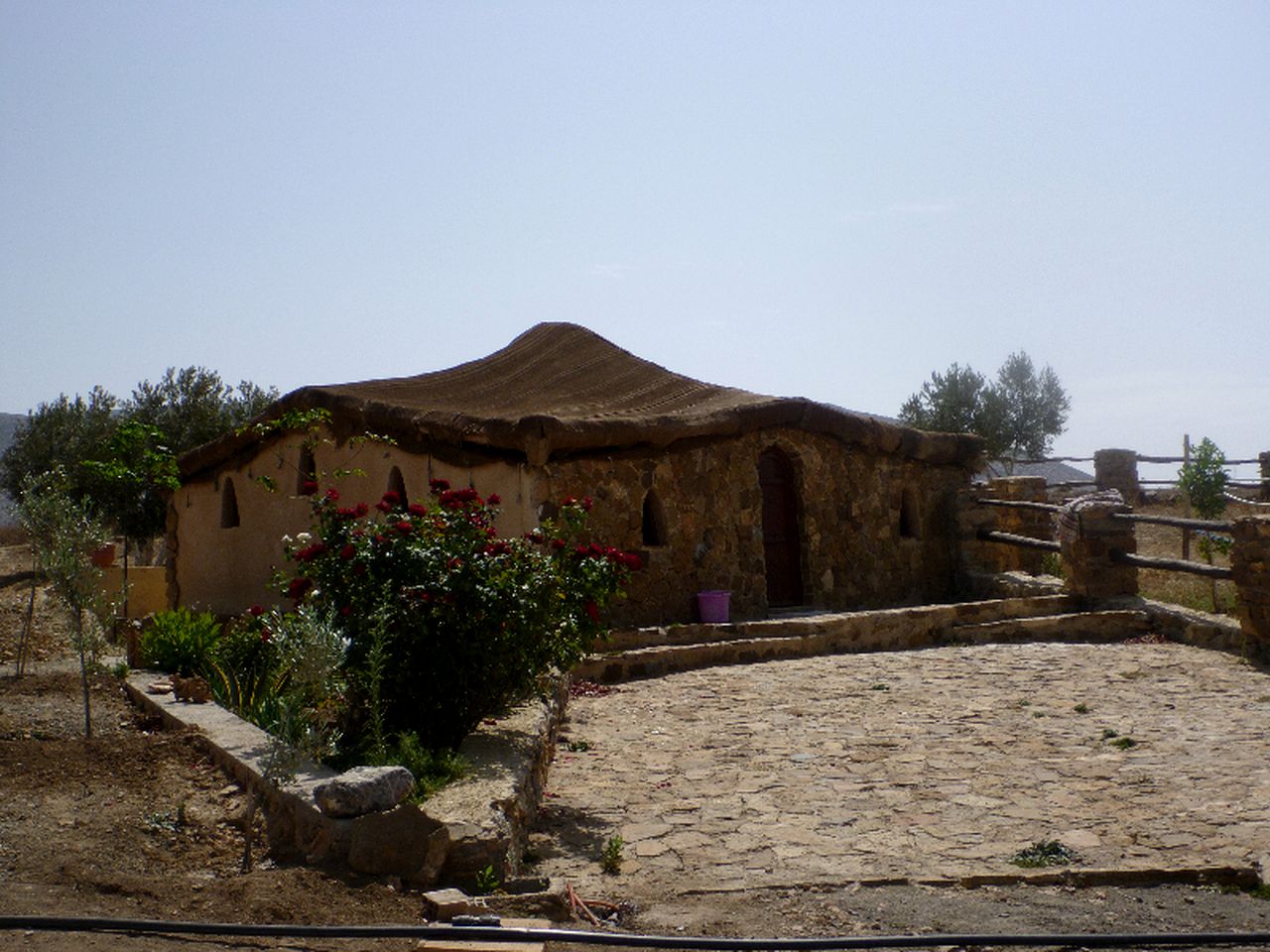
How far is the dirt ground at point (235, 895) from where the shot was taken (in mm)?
4570

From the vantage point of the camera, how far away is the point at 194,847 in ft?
19.0

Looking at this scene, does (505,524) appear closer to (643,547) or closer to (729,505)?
(643,547)

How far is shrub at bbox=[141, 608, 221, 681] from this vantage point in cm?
1109

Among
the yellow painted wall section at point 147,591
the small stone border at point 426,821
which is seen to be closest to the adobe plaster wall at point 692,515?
the yellow painted wall section at point 147,591

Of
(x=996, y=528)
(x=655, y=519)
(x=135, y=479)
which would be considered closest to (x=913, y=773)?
(x=655, y=519)

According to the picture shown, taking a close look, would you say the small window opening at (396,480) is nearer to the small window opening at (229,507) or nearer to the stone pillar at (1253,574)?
the small window opening at (229,507)

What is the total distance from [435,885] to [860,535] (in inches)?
443

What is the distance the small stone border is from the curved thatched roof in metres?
6.07

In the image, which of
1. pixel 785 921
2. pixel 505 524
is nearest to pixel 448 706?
pixel 785 921

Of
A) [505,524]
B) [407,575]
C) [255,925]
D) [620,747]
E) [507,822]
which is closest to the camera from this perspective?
[255,925]

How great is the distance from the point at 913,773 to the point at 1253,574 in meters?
4.97

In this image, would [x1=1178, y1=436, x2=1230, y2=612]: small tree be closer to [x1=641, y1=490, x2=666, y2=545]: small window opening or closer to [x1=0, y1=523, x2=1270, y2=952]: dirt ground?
[x1=641, y1=490, x2=666, y2=545]: small window opening

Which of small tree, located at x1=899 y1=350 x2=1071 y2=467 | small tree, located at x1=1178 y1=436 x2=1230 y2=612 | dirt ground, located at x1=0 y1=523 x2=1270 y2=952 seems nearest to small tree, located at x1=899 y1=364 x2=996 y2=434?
small tree, located at x1=899 y1=350 x2=1071 y2=467

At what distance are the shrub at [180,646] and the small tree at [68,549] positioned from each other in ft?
6.21
